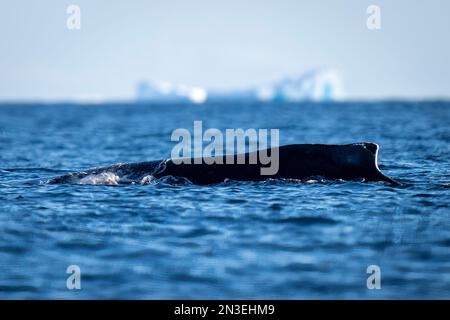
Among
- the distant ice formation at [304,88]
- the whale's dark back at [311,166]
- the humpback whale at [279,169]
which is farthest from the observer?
the distant ice formation at [304,88]

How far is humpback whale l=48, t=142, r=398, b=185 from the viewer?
14.8m

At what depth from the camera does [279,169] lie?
15.4m

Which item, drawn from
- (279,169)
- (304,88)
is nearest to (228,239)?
(279,169)

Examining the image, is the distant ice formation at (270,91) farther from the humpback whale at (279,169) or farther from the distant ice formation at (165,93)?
the humpback whale at (279,169)

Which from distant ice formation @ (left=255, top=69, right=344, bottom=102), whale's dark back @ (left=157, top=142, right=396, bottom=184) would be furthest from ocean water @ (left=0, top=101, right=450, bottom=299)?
distant ice formation @ (left=255, top=69, right=344, bottom=102)

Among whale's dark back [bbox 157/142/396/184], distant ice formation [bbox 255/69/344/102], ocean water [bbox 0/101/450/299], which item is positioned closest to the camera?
ocean water [bbox 0/101/450/299]

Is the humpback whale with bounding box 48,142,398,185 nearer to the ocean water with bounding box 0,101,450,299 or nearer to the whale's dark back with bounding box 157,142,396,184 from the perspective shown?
the whale's dark back with bounding box 157,142,396,184

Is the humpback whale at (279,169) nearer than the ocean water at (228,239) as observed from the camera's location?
No

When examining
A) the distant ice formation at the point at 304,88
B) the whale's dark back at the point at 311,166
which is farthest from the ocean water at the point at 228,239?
the distant ice formation at the point at 304,88

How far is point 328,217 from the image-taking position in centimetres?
1269

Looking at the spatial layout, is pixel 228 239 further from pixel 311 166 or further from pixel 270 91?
pixel 270 91

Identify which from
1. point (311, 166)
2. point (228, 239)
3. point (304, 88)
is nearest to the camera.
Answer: point (228, 239)

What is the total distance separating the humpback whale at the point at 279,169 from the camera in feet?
48.4

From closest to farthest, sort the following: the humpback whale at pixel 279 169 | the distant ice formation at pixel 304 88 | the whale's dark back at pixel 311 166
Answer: the whale's dark back at pixel 311 166 < the humpback whale at pixel 279 169 < the distant ice formation at pixel 304 88
